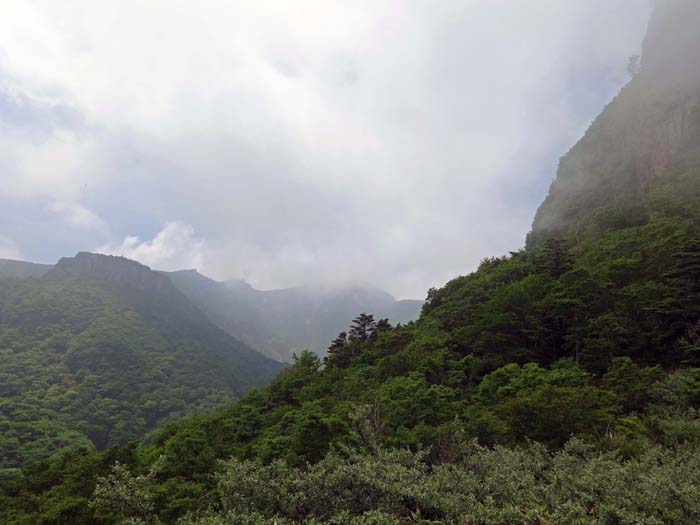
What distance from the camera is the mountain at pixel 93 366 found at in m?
83.5

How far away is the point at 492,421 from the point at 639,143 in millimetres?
82639

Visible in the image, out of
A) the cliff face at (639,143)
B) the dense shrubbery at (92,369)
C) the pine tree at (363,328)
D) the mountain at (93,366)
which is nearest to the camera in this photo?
the pine tree at (363,328)

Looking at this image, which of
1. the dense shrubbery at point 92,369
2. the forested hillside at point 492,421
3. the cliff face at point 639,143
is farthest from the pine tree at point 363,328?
the dense shrubbery at point 92,369

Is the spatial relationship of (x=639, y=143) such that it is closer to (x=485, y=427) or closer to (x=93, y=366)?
(x=485, y=427)

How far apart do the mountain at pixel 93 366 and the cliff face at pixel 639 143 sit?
108 m

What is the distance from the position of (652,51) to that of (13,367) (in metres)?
195

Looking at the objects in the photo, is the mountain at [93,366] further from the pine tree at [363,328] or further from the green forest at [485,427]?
the green forest at [485,427]

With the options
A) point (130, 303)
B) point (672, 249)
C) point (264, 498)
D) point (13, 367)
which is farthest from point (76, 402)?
point (672, 249)

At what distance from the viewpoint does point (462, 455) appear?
55.6ft

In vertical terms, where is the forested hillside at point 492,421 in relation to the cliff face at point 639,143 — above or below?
below

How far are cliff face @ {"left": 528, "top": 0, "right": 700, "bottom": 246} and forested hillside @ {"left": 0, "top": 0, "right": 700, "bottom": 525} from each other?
29.8 inches

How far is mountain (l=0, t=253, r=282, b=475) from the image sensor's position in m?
83.5

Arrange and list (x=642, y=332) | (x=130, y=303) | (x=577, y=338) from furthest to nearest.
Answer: (x=130, y=303)
(x=577, y=338)
(x=642, y=332)

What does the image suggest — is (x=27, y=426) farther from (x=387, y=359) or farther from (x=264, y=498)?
(x=264, y=498)
